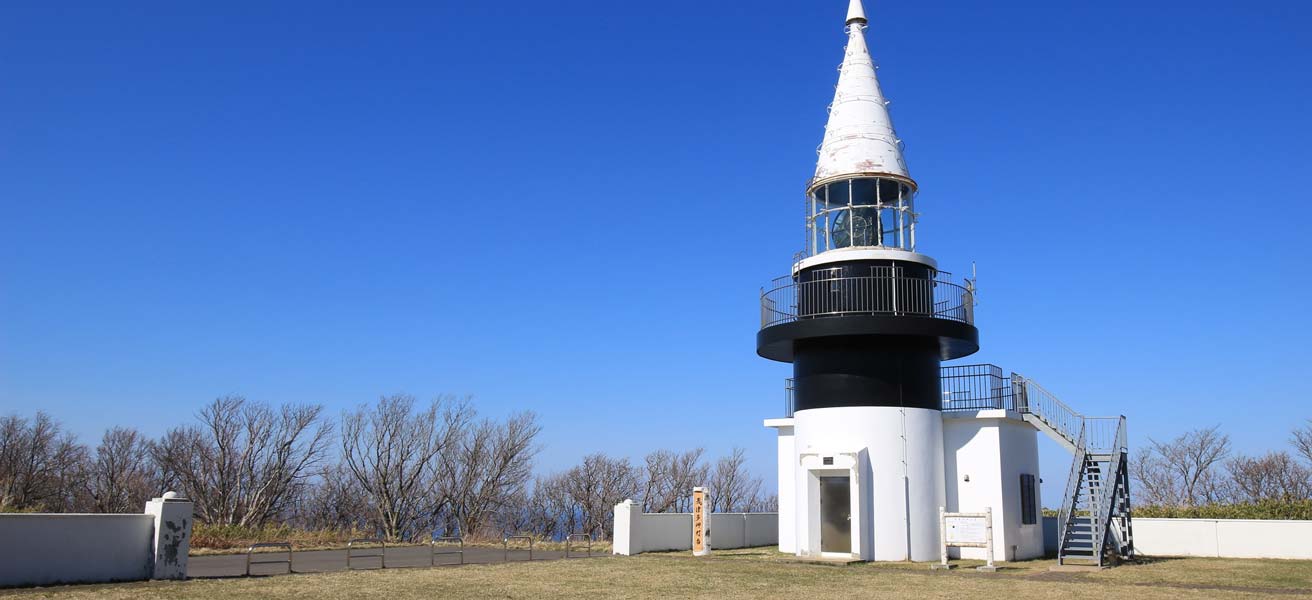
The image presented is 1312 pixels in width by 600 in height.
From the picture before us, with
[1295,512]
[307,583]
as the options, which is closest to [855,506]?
[307,583]

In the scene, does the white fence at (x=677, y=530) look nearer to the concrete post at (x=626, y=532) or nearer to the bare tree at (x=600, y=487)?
the concrete post at (x=626, y=532)

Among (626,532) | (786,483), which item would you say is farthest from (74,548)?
(786,483)

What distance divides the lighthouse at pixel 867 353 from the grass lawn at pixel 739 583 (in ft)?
5.74

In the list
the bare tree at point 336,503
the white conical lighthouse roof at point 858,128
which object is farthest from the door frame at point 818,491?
the bare tree at point 336,503

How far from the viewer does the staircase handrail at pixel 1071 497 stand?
21.4m

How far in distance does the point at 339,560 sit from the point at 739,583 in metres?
10.1

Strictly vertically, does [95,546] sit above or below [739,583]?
above

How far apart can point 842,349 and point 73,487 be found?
50934 mm

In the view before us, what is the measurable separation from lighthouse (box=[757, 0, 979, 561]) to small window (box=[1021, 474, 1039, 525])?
7.61ft

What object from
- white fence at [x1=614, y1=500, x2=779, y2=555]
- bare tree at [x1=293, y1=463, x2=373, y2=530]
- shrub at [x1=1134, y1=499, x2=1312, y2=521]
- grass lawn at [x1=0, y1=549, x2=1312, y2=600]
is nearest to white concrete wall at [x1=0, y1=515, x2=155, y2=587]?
grass lawn at [x1=0, y1=549, x2=1312, y2=600]

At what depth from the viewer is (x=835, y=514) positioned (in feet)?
75.9

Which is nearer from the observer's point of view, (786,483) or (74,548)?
(74,548)

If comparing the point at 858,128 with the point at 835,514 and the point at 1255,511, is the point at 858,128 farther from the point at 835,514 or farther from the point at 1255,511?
the point at 1255,511

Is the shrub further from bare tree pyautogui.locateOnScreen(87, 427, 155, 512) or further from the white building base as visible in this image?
bare tree pyautogui.locateOnScreen(87, 427, 155, 512)
